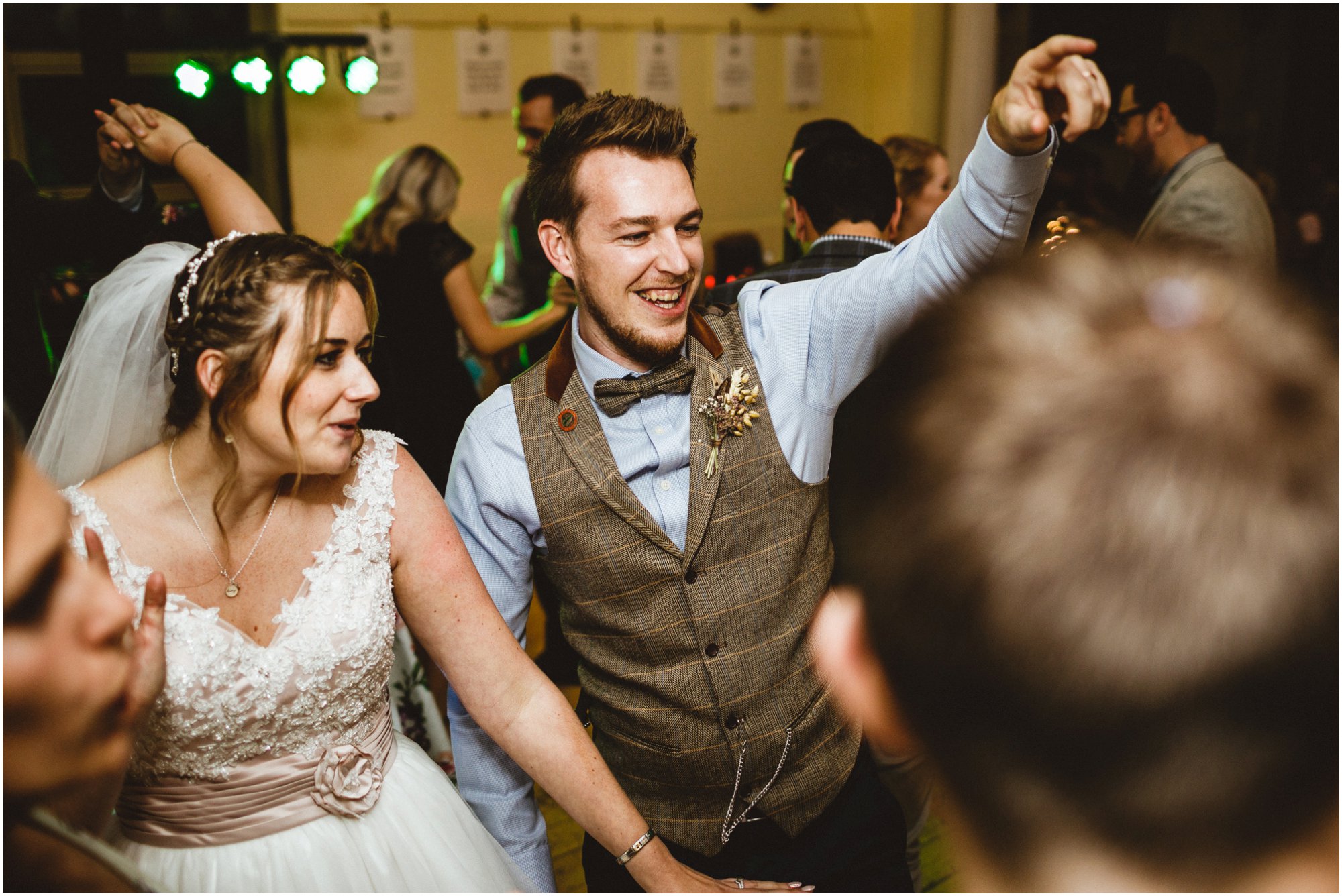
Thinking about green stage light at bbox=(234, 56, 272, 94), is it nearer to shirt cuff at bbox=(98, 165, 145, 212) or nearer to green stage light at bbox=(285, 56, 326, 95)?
green stage light at bbox=(285, 56, 326, 95)

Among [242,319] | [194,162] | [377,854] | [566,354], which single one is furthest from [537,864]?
[194,162]

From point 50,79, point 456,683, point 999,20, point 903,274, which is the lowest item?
point 456,683

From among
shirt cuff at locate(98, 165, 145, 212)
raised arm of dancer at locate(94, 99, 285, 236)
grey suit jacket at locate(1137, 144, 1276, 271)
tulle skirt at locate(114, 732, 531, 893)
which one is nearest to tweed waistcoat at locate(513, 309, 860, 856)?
tulle skirt at locate(114, 732, 531, 893)

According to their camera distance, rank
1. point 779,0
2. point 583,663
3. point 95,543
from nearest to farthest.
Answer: point 95,543
point 583,663
point 779,0

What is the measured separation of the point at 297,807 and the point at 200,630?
11.9 inches

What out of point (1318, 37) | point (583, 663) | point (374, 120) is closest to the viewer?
point (583, 663)

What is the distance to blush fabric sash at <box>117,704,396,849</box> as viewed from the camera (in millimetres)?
1354

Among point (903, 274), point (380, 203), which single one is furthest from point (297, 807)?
point (380, 203)

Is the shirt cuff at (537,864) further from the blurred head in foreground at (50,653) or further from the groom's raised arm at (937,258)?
the blurred head in foreground at (50,653)

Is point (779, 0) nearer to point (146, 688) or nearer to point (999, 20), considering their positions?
point (999, 20)

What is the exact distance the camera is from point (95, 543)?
1.15 m

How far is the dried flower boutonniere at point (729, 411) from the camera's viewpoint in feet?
4.95

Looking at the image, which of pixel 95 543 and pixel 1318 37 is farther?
pixel 1318 37

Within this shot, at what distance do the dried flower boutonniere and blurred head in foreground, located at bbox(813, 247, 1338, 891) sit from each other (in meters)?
0.97
